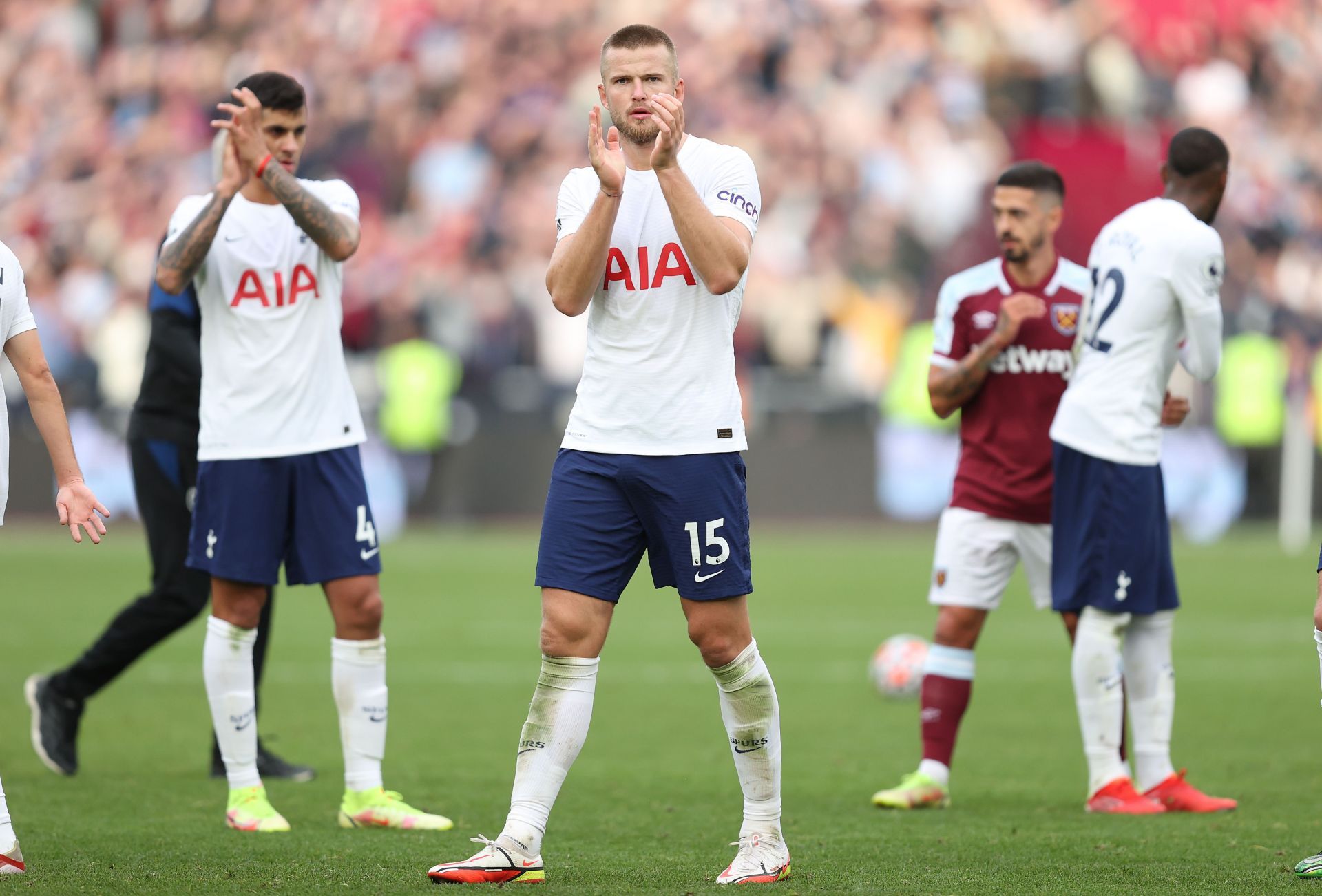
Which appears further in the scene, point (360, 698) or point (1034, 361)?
point (1034, 361)

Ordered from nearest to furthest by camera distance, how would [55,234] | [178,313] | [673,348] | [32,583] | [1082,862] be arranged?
[673,348]
[1082,862]
[178,313]
[32,583]
[55,234]

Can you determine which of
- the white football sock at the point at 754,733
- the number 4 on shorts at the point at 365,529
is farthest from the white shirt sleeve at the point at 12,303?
the white football sock at the point at 754,733

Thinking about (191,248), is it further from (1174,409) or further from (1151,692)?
(1151,692)

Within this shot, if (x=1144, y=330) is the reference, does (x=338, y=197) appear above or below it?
above

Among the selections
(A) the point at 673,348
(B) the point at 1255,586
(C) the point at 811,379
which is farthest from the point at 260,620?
(C) the point at 811,379

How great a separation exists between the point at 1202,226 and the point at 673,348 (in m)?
2.58

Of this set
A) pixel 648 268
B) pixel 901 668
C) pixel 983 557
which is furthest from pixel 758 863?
pixel 901 668

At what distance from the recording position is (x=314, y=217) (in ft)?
19.9

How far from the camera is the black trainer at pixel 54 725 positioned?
7.36m

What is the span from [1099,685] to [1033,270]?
170cm

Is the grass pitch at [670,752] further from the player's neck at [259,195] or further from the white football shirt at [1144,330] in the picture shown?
the player's neck at [259,195]

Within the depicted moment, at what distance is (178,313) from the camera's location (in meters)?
7.26

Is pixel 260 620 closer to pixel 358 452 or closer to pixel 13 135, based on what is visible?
pixel 358 452

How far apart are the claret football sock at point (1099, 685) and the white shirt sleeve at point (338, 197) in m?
3.08
